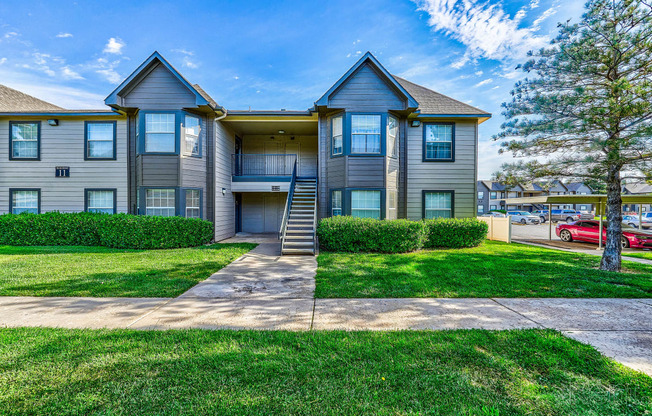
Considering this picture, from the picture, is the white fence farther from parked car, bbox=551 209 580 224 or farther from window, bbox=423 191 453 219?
parked car, bbox=551 209 580 224

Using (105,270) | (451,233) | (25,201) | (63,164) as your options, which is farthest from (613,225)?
(25,201)

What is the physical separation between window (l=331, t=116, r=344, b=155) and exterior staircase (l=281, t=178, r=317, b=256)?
202cm

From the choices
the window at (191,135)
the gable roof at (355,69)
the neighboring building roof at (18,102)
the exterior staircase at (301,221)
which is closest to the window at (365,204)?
the exterior staircase at (301,221)

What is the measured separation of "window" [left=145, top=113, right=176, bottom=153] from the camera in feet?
34.2

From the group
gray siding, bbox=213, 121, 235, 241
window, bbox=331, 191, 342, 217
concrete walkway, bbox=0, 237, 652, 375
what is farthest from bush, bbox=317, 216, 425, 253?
gray siding, bbox=213, 121, 235, 241

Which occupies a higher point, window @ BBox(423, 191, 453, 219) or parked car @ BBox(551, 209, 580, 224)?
window @ BBox(423, 191, 453, 219)

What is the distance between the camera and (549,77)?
6.91 meters

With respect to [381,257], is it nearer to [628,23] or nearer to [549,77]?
[549,77]

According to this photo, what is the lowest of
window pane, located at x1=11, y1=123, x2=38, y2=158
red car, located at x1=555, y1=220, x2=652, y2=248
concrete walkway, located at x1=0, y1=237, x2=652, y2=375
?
concrete walkway, located at x1=0, y1=237, x2=652, y2=375

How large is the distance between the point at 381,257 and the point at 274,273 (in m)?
3.29

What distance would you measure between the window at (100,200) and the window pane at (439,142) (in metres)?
13.5

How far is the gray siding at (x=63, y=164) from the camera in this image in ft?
37.4

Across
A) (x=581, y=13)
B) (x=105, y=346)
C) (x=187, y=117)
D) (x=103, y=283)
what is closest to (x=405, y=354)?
(x=105, y=346)

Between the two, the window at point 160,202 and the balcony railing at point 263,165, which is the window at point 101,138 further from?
the balcony railing at point 263,165
